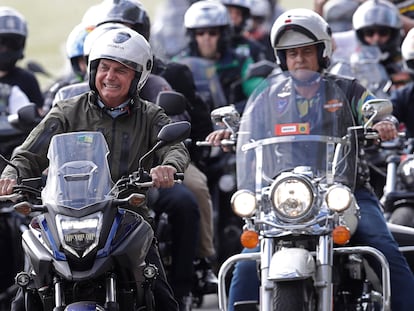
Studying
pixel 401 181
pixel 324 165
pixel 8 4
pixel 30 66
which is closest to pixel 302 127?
pixel 324 165

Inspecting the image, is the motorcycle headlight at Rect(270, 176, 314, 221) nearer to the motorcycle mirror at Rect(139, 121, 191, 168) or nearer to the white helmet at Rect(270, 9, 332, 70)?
the motorcycle mirror at Rect(139, 121, 191, 168)

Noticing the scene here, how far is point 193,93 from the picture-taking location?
39.4 feet

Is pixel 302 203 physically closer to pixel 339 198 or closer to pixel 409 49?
pixel 339 198

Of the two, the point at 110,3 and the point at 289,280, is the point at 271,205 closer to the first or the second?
the point at 289,280

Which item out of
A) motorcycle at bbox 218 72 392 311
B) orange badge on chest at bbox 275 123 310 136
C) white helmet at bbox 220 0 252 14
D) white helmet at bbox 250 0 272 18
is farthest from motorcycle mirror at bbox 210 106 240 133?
white helmet at bbox 250 0 272 18

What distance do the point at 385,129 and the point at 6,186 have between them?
226 cm

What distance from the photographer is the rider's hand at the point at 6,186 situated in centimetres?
802

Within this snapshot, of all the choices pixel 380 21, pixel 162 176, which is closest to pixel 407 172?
pixel 162 176

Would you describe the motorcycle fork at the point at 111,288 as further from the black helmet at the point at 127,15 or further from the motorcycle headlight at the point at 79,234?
the black helmet at the point at 127,15

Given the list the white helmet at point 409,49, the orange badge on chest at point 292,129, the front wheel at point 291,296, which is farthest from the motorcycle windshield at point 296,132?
the white helmet at point 409,49

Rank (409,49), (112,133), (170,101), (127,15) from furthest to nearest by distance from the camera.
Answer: (127,15), (409,49), (170,101), (112,133)

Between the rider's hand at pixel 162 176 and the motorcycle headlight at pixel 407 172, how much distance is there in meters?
3.12

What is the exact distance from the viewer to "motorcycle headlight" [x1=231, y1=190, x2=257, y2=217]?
8.45 m

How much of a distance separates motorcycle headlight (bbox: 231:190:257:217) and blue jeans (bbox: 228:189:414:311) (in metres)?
0.51
